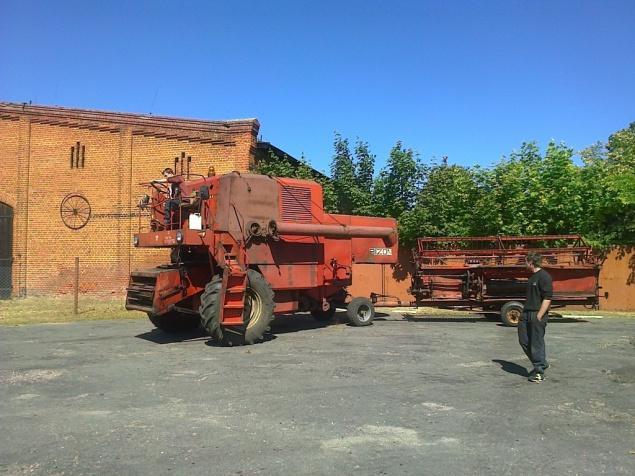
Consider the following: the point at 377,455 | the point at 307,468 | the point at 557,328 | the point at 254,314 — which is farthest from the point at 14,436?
the point at 557,328

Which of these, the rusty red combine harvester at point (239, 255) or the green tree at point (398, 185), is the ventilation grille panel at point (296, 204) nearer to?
the rusty red combine harvester at point (239, 255)

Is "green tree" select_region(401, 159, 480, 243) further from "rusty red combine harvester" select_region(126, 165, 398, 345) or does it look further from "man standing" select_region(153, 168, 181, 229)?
"man standing" select_region(153, 168, 181, 229)

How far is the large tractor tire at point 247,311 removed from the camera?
1032cm

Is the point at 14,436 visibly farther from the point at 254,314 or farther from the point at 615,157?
the point at 615,157

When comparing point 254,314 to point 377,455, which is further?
point 254,314

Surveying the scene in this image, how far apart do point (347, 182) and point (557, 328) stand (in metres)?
9.44

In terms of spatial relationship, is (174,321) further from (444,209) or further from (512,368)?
(444,209)

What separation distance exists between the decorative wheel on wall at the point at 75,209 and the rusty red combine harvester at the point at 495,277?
11.5 meters

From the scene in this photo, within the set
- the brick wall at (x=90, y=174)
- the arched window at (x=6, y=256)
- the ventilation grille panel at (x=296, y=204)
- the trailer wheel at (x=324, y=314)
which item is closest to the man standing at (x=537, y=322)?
the ventilation grille panel at (x=296, y=204)

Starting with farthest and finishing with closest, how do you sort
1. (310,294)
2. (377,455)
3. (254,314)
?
Result: (310,294), (254,314), (377,455)

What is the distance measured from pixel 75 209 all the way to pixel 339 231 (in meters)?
10.9

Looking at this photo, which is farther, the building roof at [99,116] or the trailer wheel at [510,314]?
the building roof at [99,116]

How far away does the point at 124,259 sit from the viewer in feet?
63.7

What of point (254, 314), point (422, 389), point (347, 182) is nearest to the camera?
point (422, 389)
